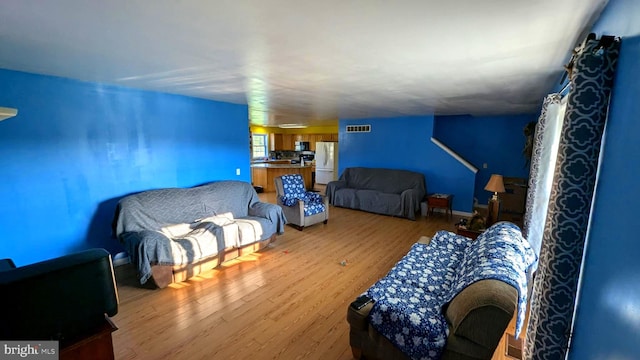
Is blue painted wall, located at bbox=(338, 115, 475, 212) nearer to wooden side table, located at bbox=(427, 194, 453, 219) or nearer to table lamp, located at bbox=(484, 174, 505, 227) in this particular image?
wooden side table, located at bbox=(427, 194, 453, 219)

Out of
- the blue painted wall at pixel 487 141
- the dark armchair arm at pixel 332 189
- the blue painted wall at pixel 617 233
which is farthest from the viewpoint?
the dark armchair arm at pixel 332 189

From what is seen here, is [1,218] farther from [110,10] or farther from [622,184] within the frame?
[622,184]

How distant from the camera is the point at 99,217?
10.4 feet

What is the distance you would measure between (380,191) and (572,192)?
4966 millimetres

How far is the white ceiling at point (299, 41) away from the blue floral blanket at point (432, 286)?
1.49 meters

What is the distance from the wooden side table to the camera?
540 cm

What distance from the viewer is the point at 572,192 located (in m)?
1.10

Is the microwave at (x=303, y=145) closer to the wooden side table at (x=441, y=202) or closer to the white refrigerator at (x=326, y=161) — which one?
the white refrigerator at (x=326, y=161)

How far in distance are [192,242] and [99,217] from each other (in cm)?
126

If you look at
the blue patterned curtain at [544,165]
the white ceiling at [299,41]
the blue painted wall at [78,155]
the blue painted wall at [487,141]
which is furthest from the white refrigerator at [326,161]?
the blue patterned curtain at [544,165]

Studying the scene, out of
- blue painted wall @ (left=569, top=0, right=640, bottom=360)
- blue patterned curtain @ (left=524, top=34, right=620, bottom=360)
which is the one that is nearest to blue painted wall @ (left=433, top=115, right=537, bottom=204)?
blue patterned curtain @ (left=524, top=34, right=620, bottom=360)

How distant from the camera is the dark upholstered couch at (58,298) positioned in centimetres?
111

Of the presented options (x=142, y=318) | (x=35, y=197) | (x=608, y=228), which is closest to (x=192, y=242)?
→ (x=142, y=318)

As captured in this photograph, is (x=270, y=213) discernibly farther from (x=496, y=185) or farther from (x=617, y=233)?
(x=617, y=233)
